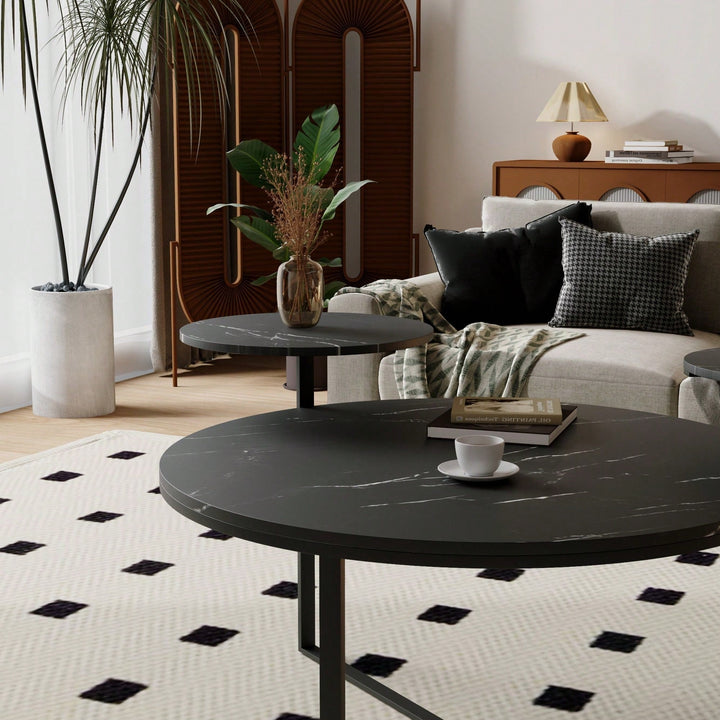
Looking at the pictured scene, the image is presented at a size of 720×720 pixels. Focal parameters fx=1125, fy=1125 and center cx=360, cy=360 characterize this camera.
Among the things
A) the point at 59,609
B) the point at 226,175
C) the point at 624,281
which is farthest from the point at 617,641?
the point at 226,175

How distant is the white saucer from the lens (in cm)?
176

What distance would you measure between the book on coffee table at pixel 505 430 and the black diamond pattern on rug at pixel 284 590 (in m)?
0.79

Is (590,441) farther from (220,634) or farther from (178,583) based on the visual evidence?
(178,583)

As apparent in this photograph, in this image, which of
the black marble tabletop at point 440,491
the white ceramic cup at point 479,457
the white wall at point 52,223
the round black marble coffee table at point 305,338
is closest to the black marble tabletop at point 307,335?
the round black marble coffee table at point 305,338

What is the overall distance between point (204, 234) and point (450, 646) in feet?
11.0

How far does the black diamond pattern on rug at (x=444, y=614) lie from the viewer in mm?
2537

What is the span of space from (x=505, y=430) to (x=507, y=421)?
35mm

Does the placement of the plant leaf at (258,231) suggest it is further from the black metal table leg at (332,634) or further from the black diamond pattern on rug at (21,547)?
the black metal table leg at (332,634)

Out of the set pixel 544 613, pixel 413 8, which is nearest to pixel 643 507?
pixel 544 613

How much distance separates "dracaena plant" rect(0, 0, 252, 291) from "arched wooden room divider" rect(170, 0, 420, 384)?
0.14 metres

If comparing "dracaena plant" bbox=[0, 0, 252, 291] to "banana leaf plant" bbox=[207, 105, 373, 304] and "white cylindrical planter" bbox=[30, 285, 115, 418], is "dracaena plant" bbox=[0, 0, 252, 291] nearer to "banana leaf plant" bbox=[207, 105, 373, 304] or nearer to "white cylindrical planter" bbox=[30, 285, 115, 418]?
"white cylindrical planter" bbox=[30, 285, 115, 418]

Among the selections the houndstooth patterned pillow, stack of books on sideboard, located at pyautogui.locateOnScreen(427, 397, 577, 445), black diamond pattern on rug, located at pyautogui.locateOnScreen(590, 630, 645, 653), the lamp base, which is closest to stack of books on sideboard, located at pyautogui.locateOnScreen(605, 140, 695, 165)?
the lamp base

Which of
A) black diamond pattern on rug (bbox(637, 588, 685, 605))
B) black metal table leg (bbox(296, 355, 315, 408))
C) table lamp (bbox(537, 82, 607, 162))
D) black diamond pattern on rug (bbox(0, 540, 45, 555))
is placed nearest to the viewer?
black diamond pattern on rug (bbox(637, 588, 685, 605))

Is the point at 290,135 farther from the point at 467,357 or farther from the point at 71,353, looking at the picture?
the point at 467,357
